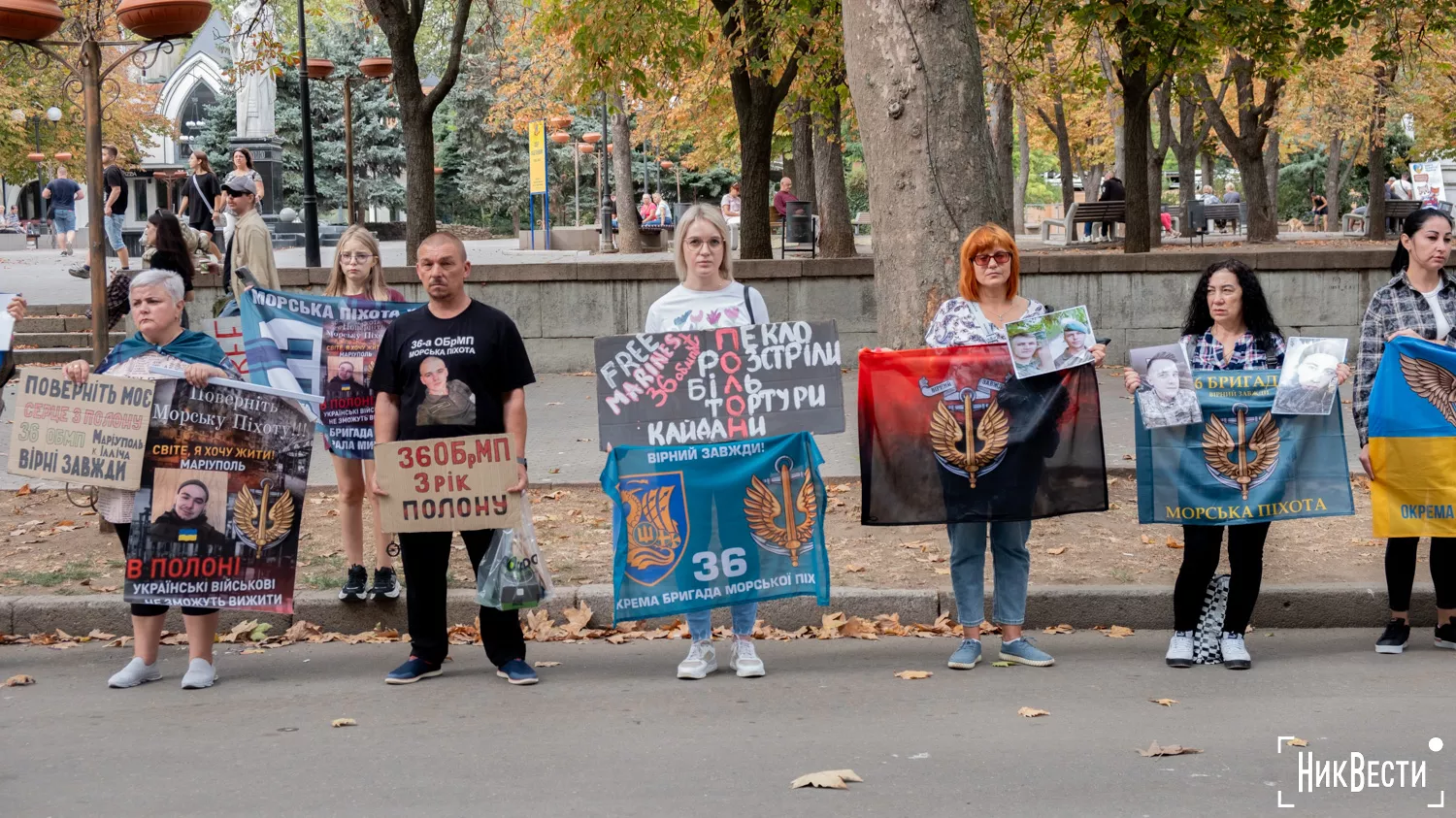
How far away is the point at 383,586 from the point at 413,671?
120 cm

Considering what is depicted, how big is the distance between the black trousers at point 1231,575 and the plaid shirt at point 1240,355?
0.69 m

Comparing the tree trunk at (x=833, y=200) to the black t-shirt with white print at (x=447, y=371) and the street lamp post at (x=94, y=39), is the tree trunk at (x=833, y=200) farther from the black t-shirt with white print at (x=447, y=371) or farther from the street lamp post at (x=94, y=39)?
the black t-shirt with white print at (x=447, y=371)

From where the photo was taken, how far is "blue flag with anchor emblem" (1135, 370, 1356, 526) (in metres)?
6.31

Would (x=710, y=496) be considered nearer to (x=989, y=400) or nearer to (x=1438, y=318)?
(x=989, y=400)

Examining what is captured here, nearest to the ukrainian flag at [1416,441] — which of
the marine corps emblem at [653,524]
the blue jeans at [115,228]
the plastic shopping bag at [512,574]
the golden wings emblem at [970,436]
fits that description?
the golden wings emblem at [970,436]

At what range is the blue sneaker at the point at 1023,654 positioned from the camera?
20.4ft

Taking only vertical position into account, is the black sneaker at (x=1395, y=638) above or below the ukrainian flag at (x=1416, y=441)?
below

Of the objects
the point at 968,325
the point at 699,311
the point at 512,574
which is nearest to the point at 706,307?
the point at 699,311

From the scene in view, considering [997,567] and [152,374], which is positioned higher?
[152,374]

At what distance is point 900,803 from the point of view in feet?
14.7

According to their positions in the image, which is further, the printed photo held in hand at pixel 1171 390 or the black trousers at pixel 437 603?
the printed photo held in hand at pixel 1171 390

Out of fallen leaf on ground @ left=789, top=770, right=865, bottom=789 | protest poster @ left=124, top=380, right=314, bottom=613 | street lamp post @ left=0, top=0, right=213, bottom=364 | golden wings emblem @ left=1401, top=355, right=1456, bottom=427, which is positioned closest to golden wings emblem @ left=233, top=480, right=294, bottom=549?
protest poster @ left=124, top=380, right=314, bottom=613

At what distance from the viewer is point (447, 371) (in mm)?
5930

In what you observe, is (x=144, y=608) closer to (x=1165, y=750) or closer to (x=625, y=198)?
(x=1165, y=750)
